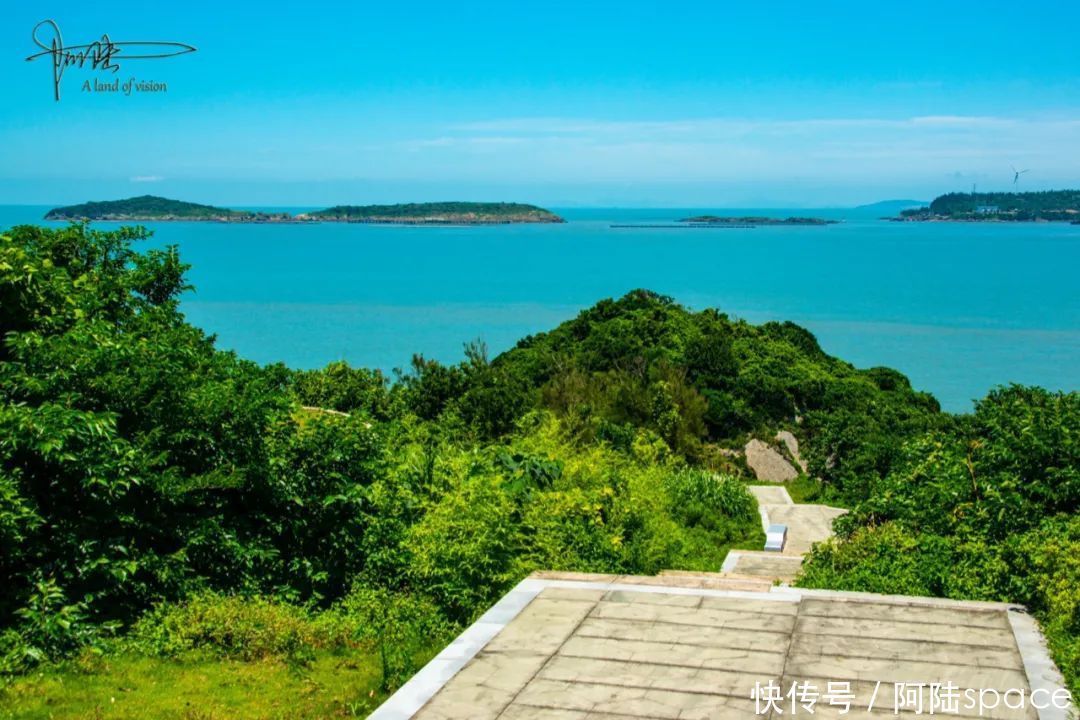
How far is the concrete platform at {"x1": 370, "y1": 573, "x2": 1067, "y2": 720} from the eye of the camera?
19.9ft

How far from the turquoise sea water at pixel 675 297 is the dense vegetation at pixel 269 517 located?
80.5ft

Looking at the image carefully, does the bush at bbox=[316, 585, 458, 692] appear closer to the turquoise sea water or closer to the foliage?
the foliage

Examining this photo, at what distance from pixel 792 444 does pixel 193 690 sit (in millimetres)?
26139

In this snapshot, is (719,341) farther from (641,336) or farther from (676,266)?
(676,266)

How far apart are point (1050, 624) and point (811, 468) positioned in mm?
20742

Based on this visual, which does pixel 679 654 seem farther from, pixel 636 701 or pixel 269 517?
pixel 269 517

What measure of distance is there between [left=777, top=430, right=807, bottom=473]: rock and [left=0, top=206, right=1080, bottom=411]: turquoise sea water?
55.6 feet

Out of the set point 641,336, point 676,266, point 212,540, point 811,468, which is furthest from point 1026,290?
point 212,540

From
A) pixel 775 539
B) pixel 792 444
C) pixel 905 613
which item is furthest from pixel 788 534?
pixel 792 444

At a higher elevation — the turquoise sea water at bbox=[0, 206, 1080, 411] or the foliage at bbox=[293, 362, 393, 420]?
the foliage at bbox=[293, 362, 393, 420]

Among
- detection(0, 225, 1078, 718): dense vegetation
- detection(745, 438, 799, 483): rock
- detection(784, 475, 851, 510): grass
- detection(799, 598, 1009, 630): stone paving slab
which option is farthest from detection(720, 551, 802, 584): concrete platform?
detection(745, 438, 799, 483): rock

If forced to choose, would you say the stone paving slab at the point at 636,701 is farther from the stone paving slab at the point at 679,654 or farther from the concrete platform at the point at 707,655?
the stone paving slab at the point at 679,654

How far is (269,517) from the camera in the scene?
9.73 meters

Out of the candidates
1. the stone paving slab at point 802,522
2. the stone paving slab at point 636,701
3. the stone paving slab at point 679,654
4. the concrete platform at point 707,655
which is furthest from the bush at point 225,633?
the stone paving slab at point 802,522
